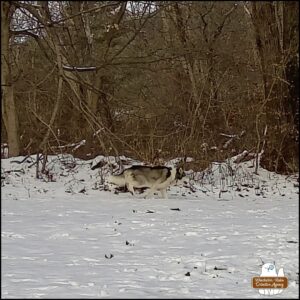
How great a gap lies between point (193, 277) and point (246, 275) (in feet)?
1.68

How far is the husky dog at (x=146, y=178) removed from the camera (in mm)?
14078

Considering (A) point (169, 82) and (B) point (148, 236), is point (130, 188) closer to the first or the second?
(B) point (148, 236)

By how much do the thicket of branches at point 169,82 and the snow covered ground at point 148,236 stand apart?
1.31m

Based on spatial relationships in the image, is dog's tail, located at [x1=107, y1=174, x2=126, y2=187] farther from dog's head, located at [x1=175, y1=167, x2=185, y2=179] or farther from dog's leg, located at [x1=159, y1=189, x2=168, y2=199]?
dog's head, located at [x1=175, y1=167, x2=185, y2=179]

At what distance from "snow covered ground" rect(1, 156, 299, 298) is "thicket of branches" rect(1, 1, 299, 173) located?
1.31m

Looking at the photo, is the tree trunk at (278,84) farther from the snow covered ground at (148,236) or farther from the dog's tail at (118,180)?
the dog's tail at (118,180)

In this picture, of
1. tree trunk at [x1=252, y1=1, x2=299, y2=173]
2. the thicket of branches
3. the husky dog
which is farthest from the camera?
the thicket of branches

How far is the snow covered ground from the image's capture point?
6.01 meters

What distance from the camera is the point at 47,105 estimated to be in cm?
Result: 1977

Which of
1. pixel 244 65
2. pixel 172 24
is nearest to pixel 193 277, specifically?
pixel 244 65

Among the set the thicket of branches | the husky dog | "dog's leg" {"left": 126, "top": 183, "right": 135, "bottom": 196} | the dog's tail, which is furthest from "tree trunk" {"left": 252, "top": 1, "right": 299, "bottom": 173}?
the dog's tail

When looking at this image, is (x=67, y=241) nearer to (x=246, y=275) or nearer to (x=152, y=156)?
(x=246, y=275)

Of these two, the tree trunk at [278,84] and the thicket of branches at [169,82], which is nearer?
the tree trunk at [278,84]

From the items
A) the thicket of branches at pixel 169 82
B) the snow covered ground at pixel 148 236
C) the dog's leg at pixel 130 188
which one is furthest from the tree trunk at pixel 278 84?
the dog's leg at pixel 130 188
